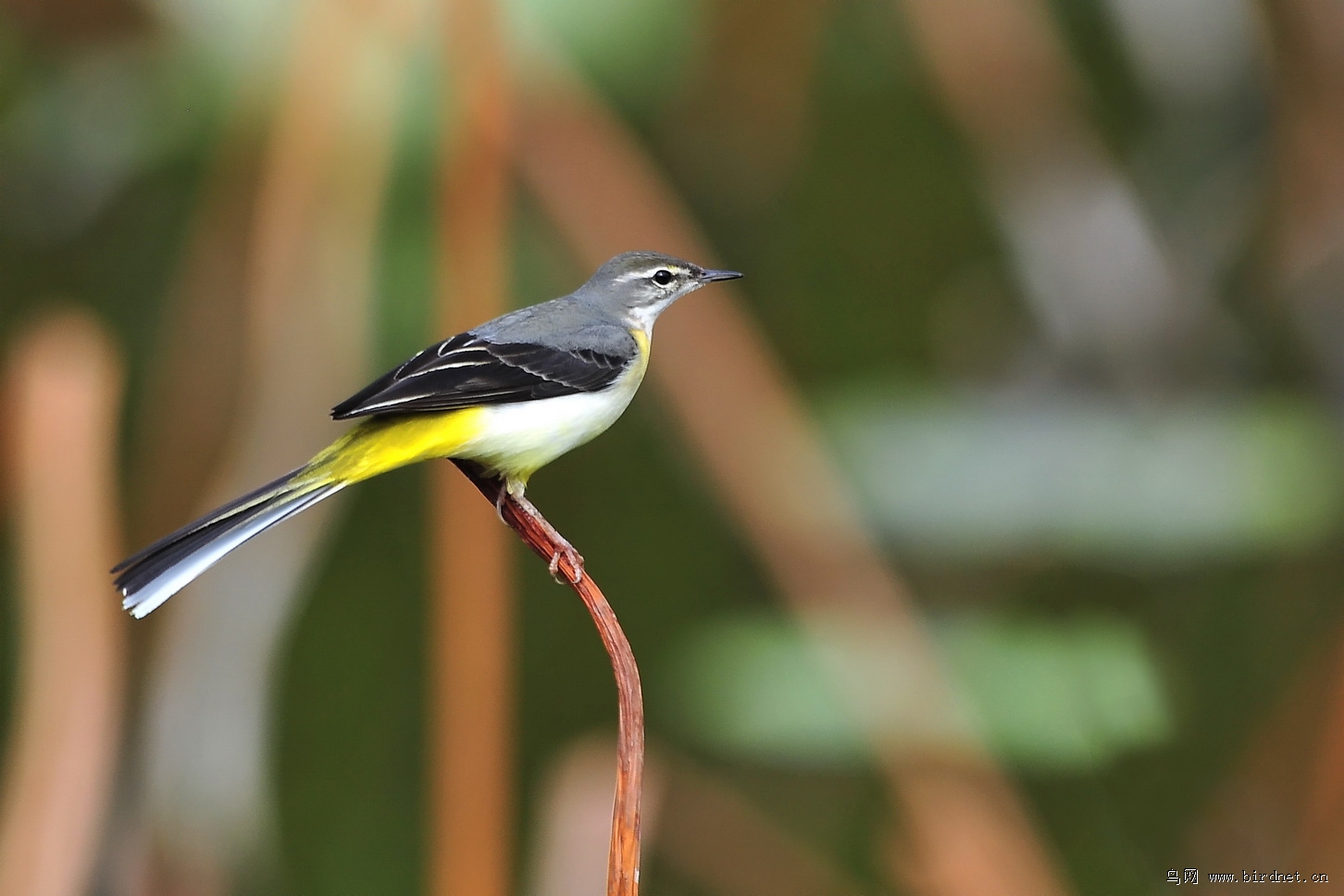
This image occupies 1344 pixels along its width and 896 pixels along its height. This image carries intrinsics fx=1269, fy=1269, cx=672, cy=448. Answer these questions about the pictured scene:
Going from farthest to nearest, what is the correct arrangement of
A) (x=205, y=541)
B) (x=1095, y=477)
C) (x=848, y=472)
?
1. (x=848, y=472)
2. (x=1095, y=477)
3. (x=205, y=541)

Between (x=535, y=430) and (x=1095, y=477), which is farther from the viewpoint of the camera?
(x=1095, y=477)

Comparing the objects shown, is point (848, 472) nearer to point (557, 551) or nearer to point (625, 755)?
point (557, 551)

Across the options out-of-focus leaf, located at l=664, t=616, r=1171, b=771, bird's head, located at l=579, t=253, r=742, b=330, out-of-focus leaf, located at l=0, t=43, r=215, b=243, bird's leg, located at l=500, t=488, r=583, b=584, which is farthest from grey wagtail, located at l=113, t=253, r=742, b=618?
out-of-focus leaf, located at l=0, t=43, r=215, b=243

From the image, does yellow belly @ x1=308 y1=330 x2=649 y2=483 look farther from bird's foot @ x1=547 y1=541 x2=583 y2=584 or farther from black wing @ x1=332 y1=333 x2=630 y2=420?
bird's foot @ x1=547 y1=541 x2=583 y2=584

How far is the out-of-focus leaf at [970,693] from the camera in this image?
3170mm

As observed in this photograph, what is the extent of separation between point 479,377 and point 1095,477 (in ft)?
6.95

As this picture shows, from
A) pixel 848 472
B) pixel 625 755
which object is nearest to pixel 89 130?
pixel 848 472

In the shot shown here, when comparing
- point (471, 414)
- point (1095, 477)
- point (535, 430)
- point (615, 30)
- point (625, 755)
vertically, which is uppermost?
point (615, 30)

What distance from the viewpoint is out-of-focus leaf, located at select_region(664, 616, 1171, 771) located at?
317cm

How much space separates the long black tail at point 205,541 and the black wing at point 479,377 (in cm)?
21

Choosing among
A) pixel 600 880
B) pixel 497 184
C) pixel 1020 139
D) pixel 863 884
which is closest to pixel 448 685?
pixel 600 880

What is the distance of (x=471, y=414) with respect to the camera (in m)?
2.68

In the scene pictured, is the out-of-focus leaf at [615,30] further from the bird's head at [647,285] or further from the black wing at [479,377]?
the black wing at [479,377]

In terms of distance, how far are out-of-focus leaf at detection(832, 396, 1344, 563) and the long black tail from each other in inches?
74.8
